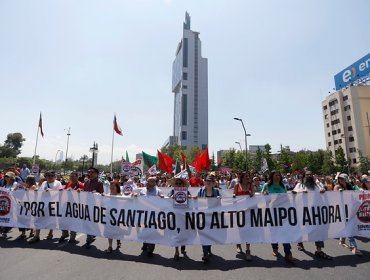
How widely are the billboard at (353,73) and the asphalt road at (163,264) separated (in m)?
69.8

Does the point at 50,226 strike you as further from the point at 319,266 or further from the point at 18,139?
the point at 18,139

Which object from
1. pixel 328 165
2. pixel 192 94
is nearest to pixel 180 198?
pixel 328 165

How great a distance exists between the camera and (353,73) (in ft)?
217

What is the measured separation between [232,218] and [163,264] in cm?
189

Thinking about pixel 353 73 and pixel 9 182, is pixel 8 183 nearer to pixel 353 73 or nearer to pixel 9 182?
pixel 9 182

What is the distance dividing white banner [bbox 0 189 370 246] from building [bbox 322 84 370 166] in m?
67.6

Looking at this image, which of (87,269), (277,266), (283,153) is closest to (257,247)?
(277,266)

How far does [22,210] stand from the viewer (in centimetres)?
775

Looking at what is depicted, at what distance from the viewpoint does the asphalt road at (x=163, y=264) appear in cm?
484

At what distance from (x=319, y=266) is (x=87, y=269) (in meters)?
4.73

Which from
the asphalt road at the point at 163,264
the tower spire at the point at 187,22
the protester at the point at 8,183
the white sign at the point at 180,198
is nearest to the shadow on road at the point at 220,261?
the asphalt road at the point at 163,264

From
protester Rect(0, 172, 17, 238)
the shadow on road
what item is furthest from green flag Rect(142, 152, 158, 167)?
the shadow on road

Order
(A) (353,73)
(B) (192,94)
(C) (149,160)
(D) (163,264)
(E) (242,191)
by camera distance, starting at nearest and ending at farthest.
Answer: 1. (D) (163,264)
2. (E) (242,191)
3. (C) (149,160)
4. (A) (353,73)
5. (B) (192,94)

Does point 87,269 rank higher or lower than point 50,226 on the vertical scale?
lower
